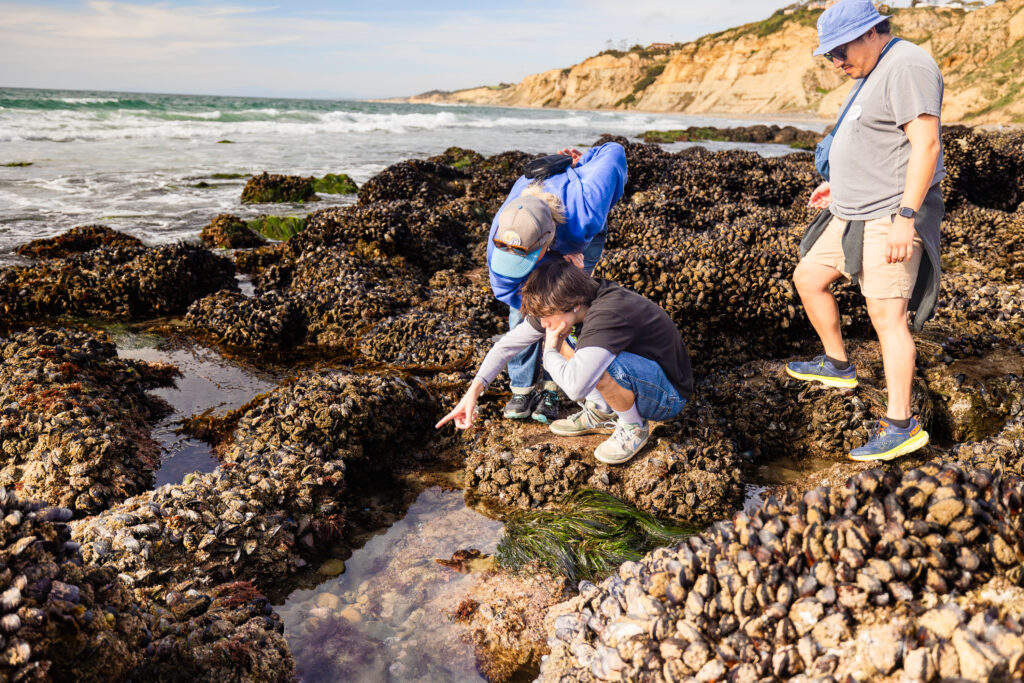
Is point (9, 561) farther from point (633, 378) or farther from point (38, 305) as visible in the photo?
point (38, 305)

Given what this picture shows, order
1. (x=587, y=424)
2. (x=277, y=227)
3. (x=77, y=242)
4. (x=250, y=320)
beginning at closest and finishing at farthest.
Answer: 1. (x=587, y=424)
2. (x=250, y=320)
3. (x=77, y=242)
4. (x=277, y=227)

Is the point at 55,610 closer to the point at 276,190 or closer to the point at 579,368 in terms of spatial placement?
the point at 579,368

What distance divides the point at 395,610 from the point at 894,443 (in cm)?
274

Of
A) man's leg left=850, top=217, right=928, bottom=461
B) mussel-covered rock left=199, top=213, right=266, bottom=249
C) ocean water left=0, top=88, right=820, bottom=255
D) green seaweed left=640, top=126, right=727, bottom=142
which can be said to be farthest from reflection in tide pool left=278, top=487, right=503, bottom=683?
green seaweed left=640, top=126, right=727, bottom=142

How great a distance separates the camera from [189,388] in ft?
15.1

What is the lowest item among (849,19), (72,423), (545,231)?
(72,423)

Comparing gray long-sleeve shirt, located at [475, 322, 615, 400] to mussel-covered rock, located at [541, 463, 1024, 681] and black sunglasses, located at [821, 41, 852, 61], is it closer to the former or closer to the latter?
mussel-covered rock, located at [541, 463, 1024, 681]

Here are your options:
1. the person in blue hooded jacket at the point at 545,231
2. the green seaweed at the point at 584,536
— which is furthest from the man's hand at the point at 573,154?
the green seaweed at the point at 584,536

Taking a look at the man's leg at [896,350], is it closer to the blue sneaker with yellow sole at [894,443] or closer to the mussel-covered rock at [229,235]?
the blue sneaker with yellow sole at [894,443]

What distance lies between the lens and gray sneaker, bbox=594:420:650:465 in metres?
3.32

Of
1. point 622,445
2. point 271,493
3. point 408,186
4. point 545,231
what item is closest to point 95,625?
point 271,493

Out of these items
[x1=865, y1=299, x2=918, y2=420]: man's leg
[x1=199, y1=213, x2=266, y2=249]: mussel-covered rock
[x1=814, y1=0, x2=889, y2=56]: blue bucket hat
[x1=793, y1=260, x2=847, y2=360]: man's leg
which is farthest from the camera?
[x1=199, y1=213, x2=266, y2=249]: mussel-covered rock

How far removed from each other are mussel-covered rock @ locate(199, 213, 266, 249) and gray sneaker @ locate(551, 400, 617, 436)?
23.7 ft

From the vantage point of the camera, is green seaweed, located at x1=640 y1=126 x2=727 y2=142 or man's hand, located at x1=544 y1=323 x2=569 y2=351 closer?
man's hand, located at x1=544 y1=323 x2=569 y2=351
